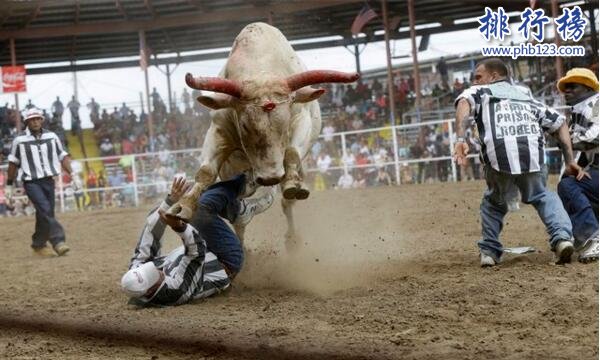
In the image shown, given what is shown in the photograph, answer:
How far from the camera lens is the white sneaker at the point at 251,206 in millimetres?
6066

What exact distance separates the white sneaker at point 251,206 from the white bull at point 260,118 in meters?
0.29

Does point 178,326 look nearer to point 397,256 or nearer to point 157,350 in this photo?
point 157,350

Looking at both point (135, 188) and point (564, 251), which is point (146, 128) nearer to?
point (135, 188)

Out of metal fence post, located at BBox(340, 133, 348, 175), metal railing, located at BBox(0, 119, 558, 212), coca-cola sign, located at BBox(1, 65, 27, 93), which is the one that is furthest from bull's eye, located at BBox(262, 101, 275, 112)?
metal fence post, located at BBox(340, 133, 348, 175)

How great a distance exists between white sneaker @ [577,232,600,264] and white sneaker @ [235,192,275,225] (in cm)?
237

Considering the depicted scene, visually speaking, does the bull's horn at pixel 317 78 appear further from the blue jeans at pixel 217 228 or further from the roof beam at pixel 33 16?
the roof beam at pixel 33 16

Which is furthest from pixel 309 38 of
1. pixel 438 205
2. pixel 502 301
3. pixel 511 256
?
pixel 502 301

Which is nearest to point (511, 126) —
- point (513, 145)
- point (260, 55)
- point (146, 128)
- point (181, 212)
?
point (513, 145)

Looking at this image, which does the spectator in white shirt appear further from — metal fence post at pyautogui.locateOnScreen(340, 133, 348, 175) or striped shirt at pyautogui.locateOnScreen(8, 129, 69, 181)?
striped shirt at pyautogui.locateOnScreen(8, 129, 69, 181)

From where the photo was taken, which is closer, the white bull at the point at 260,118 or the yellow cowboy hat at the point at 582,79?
the white bull at the point at 260,118

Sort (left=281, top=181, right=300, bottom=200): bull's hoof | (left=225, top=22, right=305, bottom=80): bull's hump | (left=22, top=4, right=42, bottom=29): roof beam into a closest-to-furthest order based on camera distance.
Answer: (left=22, top=4, right=42, bottom=29): roof beam < (left=281, top=181, right=300, bottom=200): bull's hoof < (left=225, top=22, right=305, bottom=80): bull's hump

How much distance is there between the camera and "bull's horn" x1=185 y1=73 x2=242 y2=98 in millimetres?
5125

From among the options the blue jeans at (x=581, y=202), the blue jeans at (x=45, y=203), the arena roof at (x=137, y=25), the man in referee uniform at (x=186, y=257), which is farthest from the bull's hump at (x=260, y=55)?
the blue jeans at (x=45, y=203)

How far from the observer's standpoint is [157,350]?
366 cm
